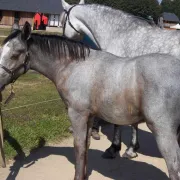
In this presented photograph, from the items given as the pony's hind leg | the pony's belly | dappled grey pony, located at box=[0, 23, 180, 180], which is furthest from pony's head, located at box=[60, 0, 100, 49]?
the pony's hind leg

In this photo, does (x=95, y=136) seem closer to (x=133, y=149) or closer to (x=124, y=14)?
(x=133, y=149)

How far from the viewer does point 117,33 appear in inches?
193

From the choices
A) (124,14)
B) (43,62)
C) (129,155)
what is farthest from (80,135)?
(124,14)

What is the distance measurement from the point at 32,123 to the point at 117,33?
232 cm

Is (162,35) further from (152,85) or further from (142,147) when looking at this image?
(142,147)

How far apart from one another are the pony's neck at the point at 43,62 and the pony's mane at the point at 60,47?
1.9 inches

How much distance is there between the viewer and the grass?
531 cm

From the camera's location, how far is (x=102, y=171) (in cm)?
473

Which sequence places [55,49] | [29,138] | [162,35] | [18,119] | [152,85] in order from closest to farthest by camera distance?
[152,85]
[55,49]
[162,35]
[29,138]
[18,119]

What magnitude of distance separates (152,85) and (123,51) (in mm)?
1717

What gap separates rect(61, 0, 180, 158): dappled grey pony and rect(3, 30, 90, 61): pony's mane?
1.14 m

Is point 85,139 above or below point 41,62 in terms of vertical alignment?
below

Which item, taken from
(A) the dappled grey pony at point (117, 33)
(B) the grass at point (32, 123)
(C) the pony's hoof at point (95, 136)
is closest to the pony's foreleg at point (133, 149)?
(A) the dappled grey pony at point (117, 33)

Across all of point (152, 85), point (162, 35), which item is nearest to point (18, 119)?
point (162, 35)
